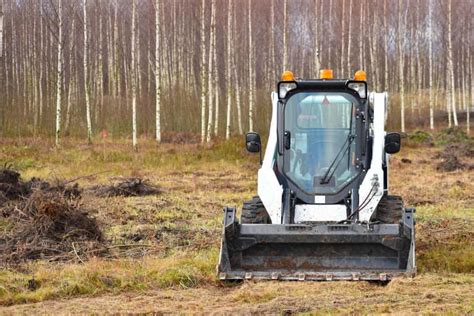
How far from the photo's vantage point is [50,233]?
1008 cm

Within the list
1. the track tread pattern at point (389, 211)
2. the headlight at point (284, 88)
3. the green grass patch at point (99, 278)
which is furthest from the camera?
the headlight at point (284, 88)

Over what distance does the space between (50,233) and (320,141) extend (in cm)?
358

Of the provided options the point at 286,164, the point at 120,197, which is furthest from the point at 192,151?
the point at 286,164

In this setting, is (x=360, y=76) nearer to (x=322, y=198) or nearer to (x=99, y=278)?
(x=322, y=198)

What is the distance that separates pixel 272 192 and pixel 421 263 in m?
1.85

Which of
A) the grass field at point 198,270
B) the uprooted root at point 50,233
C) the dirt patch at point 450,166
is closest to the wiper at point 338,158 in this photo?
the grass field at point 198,270

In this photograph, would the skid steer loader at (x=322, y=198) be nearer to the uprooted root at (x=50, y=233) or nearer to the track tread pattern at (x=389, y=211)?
the track tread pattern at (x=389, y=211)

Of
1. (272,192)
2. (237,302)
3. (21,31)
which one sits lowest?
(237,302)

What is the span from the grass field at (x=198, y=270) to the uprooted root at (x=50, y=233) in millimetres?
269

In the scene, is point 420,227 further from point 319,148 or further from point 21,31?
point 21,31

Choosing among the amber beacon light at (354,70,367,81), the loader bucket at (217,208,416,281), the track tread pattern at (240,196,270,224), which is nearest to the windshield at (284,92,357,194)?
the amber beacon light at (354,70,367,81)

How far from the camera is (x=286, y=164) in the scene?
944 centimetres

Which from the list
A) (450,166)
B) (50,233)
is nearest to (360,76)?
(50,233)

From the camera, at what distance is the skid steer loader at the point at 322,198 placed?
320 inches
